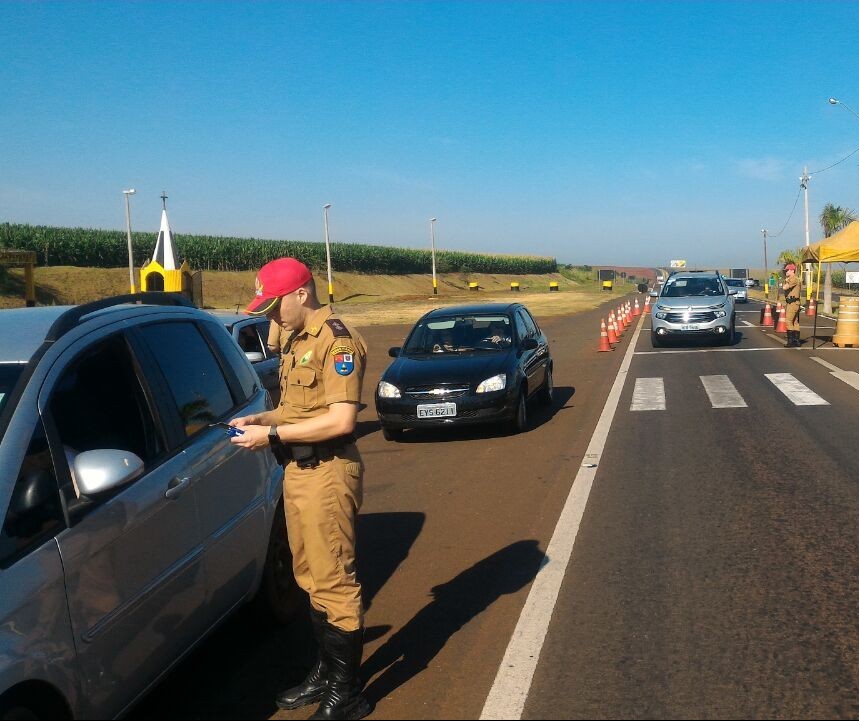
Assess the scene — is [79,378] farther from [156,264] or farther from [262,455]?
[156,264]

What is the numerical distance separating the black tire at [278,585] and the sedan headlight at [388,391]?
19.4ft

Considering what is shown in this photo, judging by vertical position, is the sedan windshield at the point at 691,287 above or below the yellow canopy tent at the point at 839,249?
below

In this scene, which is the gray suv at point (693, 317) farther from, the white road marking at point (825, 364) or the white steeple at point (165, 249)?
the white steeple at point (165, 249)

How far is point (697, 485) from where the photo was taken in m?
8.27

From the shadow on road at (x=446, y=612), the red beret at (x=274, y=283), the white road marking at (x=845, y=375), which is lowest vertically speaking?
the white road marking at (x=845, y=375)

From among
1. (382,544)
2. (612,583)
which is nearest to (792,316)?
(382,544)

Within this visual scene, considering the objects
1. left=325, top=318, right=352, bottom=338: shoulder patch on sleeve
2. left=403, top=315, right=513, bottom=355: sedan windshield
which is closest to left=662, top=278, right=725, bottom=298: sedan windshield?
left=403, top=315, right=513, bottom=355: sedan windshield

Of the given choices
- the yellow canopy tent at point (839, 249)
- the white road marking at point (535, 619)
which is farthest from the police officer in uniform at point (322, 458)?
the yellow canopy tent at point (839, 249)

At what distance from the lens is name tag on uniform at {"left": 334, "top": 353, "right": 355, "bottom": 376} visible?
3832 mm

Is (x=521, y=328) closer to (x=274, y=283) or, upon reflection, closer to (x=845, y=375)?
(x=845, y=375)

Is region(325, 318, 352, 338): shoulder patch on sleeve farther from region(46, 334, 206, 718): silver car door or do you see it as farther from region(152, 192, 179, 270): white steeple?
region(152, 192, 179, 270): white steeple

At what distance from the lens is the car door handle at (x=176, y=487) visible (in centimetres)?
387

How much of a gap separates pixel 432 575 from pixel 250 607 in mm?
1448

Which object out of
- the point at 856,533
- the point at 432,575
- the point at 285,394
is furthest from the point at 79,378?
the point at 856,533
